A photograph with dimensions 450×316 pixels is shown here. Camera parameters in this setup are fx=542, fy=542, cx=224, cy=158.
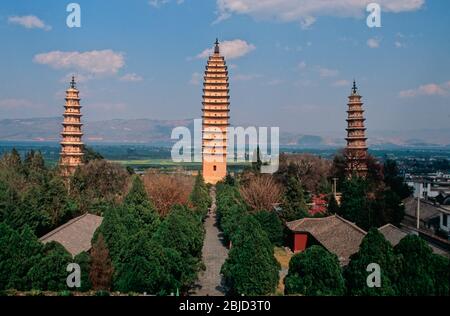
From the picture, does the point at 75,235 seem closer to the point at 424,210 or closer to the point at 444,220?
the point at 444,220

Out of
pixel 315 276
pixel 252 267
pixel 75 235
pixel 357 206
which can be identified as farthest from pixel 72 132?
pixel 315 276

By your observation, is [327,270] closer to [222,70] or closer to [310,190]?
[310,190]

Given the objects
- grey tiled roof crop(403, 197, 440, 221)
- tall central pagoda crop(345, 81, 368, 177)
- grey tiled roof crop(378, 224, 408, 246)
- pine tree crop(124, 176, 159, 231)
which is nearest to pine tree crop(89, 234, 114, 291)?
pine tree crop(124, 176, 159, 231)

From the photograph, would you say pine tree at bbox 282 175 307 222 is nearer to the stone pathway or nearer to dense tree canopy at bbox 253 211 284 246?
dense tree canopy at bbox 253 211 284 246
